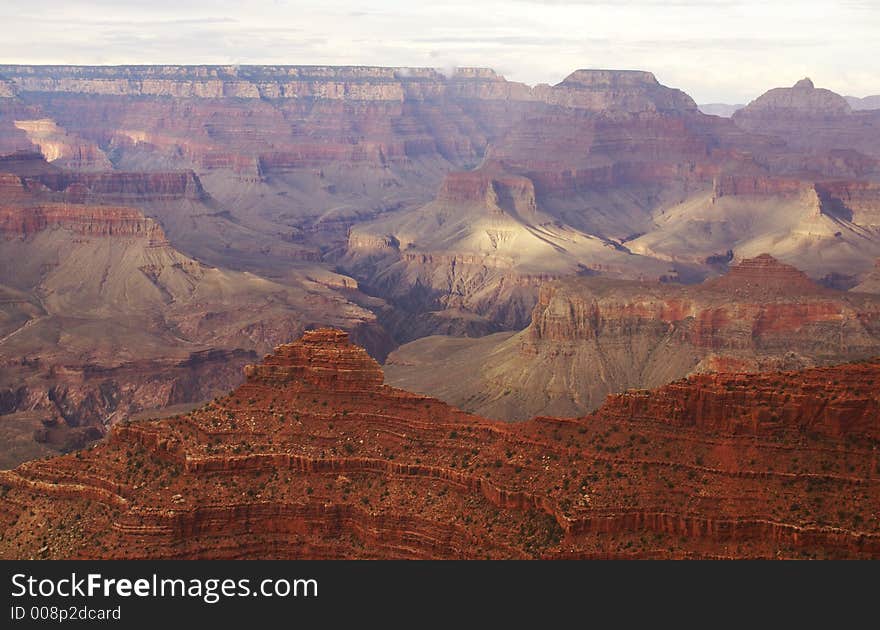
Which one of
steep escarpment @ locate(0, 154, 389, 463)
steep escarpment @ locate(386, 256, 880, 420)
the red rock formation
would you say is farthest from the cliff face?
the red rock formation

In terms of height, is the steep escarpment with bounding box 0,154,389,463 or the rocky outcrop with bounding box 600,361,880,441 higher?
the rocky outcrop with bounding box 600,361,880,441

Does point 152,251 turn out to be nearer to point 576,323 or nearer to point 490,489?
point 576,323

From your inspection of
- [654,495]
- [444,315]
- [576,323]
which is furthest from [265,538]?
[444,315]

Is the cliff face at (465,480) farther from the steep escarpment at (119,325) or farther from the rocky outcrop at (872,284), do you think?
the rocky outcrop at (872,284)

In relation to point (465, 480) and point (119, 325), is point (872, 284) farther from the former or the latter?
point (465, 480)

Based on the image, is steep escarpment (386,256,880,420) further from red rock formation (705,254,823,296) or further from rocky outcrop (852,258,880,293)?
rocky outcrop (852,258,880,293)

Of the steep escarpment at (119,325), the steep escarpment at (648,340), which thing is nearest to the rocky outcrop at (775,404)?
the steep escarpment at (648,340)
